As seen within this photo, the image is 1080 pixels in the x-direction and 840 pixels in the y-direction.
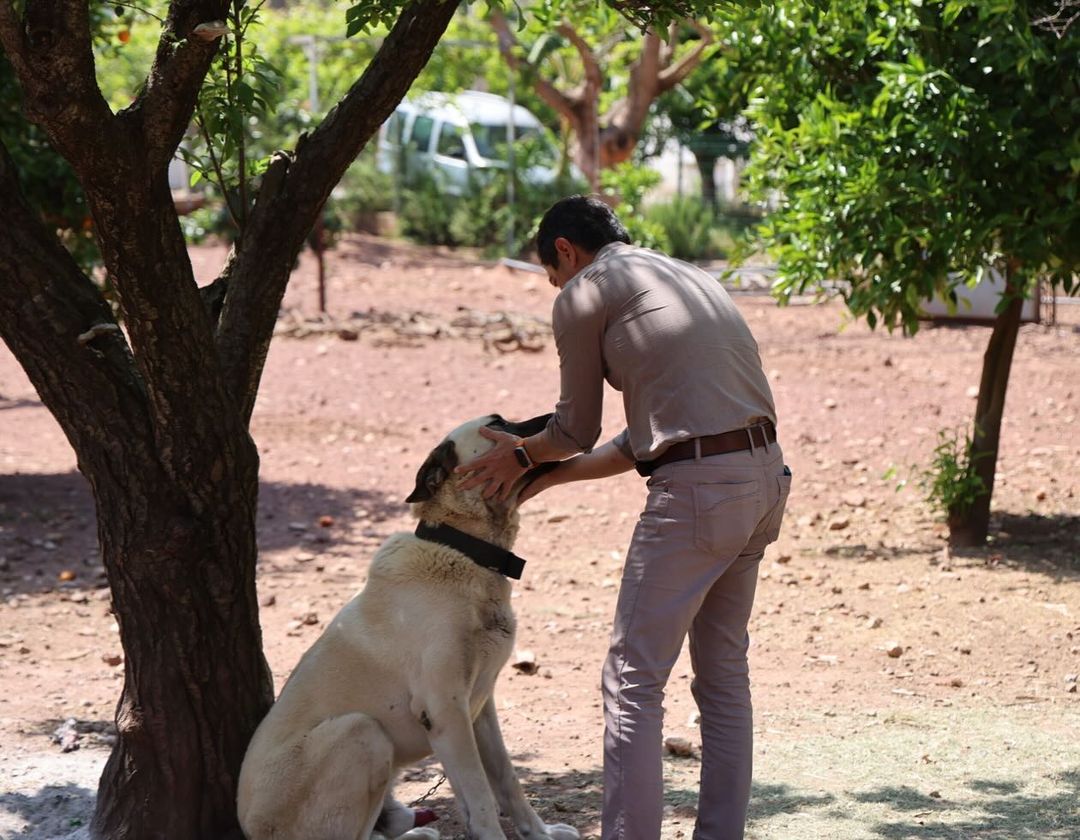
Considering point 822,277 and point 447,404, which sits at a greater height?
point 822,277

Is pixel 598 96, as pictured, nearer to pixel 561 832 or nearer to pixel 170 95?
pixel 170 95

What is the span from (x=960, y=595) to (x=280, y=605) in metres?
3.74

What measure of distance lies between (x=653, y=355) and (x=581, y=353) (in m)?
0.21

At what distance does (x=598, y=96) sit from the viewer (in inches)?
667

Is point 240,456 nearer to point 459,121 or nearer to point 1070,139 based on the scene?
point 1070,139

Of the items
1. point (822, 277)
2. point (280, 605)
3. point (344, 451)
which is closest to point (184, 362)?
point (280, 605)

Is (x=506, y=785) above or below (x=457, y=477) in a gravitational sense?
below

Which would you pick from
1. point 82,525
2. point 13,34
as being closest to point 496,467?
point 13,34

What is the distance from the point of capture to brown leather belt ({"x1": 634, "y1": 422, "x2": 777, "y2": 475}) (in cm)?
362

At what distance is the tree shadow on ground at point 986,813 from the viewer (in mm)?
4266

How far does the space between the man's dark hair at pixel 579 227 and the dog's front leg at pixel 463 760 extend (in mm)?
1352

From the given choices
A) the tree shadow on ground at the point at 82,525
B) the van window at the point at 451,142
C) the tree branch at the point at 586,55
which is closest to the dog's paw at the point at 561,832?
the tree shadow on ground at the point at 82,525

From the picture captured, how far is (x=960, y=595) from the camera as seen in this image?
23.5ft

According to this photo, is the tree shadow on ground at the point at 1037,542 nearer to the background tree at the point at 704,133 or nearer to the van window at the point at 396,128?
the background tree at the point at 704,133
